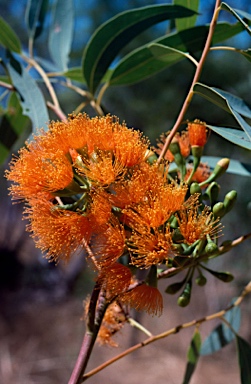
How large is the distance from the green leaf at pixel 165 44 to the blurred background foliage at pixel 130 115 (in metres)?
2.05

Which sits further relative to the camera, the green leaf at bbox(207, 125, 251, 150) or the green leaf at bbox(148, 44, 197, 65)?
the green leaf at bbox(148, 44, 197, 65)

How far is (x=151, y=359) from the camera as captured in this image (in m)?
4.39

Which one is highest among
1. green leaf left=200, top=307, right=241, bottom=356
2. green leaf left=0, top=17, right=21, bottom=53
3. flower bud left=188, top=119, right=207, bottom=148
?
green leaf left=0, top=17, right=21, bottom=53

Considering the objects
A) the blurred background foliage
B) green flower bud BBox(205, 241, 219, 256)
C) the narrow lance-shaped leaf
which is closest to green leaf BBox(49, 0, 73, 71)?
the narrow lance-shaped leaf

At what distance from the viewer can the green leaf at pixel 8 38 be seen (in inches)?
37.9

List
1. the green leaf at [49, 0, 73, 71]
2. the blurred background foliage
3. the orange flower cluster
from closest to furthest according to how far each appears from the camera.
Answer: the orange flower cluster < the green leaf at [49, 0, 73, 71] < the blurred background foliage

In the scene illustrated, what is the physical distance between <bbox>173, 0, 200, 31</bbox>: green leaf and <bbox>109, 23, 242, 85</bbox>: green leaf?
3cm

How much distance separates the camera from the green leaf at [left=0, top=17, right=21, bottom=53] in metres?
0.96

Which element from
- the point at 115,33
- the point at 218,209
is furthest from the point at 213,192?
the point at 115,33

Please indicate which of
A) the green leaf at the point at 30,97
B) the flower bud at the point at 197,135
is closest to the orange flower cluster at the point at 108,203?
the flower bud at the point at 197,135

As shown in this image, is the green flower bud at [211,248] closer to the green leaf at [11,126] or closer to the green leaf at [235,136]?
the green leaf at [235,136]

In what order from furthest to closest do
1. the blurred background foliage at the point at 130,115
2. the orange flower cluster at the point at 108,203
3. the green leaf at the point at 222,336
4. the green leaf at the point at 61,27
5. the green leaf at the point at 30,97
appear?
the blurred background foliage at the point at 130,115 < the green leaf at the point at 61,27 < the green leaf at the point at 222,336 < the green leaf at the point at 30,97 < the orange flower cluster at the point at 108,203

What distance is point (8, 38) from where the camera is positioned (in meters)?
0.97

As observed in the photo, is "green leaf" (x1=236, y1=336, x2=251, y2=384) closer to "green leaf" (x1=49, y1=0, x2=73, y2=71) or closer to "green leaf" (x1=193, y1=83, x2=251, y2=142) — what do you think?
"green leaf" (x1=193, y1=83, x2=251, y2=142)
